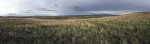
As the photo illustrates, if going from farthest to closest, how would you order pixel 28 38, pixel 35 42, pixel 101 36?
1. pixel 101 36
2. pixel 28 38
3. pixel 35 42

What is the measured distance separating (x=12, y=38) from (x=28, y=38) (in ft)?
2.44

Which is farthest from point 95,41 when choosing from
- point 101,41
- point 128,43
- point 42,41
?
point 42,41

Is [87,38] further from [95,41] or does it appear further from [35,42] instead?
[35,42]

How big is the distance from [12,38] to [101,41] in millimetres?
4135

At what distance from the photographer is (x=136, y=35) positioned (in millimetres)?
17453

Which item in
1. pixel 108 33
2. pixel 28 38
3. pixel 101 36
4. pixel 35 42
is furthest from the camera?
pixel 108 33

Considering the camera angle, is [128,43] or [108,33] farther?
[108,33]

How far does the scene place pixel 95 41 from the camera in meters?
15.2

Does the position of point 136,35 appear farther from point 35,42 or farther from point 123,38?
point 35,42

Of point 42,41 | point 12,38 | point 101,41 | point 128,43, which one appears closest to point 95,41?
point 101,41

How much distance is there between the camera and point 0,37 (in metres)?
14.9

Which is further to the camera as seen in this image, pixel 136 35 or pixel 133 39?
pixel 136 35

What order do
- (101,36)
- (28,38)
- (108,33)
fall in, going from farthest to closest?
(108,33), (101,36), (28,38)

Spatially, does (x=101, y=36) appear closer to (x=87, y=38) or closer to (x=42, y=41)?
(x=87, y=38)
